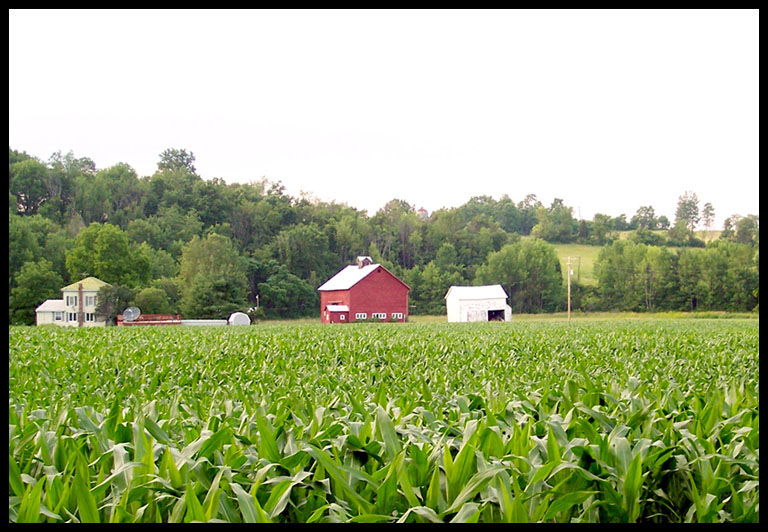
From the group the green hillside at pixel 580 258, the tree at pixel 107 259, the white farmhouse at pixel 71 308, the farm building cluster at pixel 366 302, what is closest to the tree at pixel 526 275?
the green hillside at pixel 580 258

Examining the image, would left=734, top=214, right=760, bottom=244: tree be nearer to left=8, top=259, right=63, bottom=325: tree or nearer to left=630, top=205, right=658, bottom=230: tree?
left=630, top=205, right=658, bottom=230: tree

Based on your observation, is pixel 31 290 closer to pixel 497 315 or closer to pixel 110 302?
pixel 110 302

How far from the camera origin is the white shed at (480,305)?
62.0m

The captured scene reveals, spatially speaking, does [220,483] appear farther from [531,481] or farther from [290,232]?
[290,232]

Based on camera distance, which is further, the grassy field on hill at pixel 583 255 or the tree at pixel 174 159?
the tree at pixel 174 159

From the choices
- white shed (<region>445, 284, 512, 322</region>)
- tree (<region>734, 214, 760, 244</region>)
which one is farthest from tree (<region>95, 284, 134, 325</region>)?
tree (<region>734, 214, 760, 244</region>)

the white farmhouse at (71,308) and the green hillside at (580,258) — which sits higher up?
the green hillside at (580,258)

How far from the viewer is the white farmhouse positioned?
55438mm

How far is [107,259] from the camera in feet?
213

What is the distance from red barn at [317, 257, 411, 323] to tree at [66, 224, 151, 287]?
18550mm

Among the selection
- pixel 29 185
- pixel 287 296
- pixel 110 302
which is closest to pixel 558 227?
pixel 287 296

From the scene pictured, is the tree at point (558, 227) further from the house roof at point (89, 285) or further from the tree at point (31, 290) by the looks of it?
the tree at point (31, 290)

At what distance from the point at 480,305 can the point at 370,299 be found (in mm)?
9961

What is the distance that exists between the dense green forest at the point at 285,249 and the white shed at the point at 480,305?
49.0 ft
